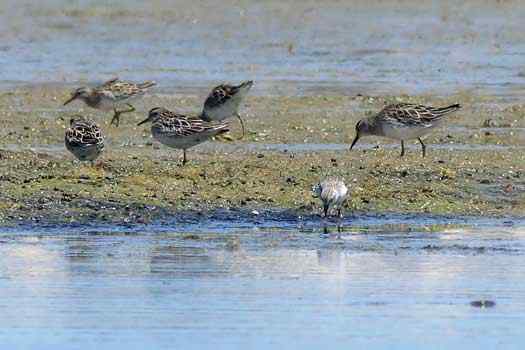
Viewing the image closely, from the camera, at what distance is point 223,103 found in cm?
1897

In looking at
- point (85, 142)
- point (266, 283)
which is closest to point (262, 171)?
point (85, 142)

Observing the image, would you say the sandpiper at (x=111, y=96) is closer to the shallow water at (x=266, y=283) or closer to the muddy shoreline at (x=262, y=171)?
the muddy shoreline at (x=262, y=171)

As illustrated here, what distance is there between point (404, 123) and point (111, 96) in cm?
474

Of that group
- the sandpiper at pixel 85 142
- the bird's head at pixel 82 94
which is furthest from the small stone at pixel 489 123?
the sandpiper at pixel 85 142

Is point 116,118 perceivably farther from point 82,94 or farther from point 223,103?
point 223,103

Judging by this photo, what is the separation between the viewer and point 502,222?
13.8m

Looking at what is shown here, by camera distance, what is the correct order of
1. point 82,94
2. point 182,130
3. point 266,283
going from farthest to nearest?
point 82,94, point 182,130, point 266,283

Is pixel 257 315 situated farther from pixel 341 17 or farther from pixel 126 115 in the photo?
pixel 341 17

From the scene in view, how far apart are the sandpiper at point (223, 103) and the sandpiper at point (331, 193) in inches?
204

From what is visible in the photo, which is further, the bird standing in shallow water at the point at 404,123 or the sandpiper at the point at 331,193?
the bird standing in shallow water at the point at 404,123

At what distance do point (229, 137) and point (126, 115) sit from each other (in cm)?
290

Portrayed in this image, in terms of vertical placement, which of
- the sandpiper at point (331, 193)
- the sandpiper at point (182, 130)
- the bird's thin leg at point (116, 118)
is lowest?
the bird's thin leg at point (116, 118)

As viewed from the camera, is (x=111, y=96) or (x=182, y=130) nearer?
(x=182, y=130)

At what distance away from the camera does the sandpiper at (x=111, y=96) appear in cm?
2041
